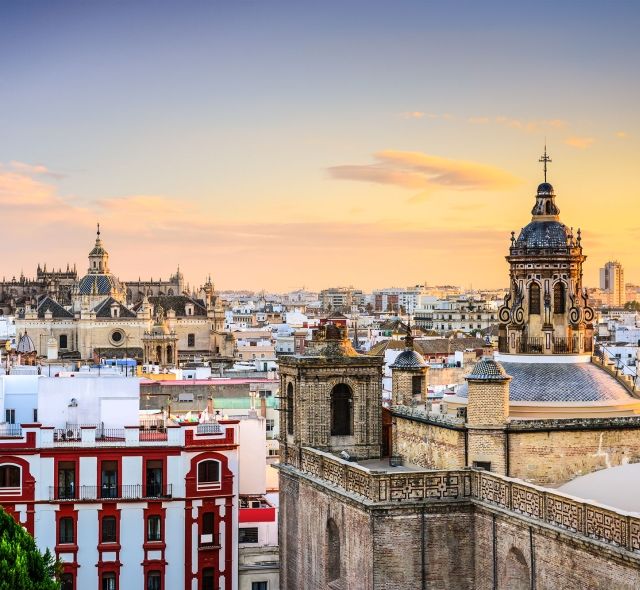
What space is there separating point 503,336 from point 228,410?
25.8 m

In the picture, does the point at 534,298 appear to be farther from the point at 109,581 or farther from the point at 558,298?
the point at 109,581

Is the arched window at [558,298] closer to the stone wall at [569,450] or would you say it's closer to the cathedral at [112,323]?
the stone wall at [569,450]

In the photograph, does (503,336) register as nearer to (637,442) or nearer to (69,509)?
(637,442)

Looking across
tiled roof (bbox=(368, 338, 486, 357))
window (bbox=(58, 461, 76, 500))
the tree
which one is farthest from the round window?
the tree

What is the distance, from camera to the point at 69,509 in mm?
35844

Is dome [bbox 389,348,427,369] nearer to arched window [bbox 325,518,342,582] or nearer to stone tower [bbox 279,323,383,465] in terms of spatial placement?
stone tower [bbox 279,323,383,465]

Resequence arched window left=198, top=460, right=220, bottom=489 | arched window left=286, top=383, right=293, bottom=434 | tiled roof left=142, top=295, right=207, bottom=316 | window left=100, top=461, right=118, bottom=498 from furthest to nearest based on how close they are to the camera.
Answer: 1. tiled roof left=142, top=295, right=207, bottom=316
2. arched window left=198, top=460, right=220, bottom=489
3. window left=100, top=461, right=118, bottom=498
4. arched window left=286, top=383, right=293, bottom=434

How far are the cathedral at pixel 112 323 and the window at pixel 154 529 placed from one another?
72.7 meters

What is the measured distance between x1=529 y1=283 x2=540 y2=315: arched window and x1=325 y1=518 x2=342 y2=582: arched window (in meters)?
6.76

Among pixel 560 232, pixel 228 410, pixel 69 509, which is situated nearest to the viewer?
pixel 560 232

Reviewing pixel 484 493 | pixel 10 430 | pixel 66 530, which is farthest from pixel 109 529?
pixel 484 493

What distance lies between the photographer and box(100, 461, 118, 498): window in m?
36.2

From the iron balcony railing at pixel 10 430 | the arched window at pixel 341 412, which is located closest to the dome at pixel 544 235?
the arched window at pixel 341 412

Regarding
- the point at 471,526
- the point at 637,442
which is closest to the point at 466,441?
the point at 471,526
